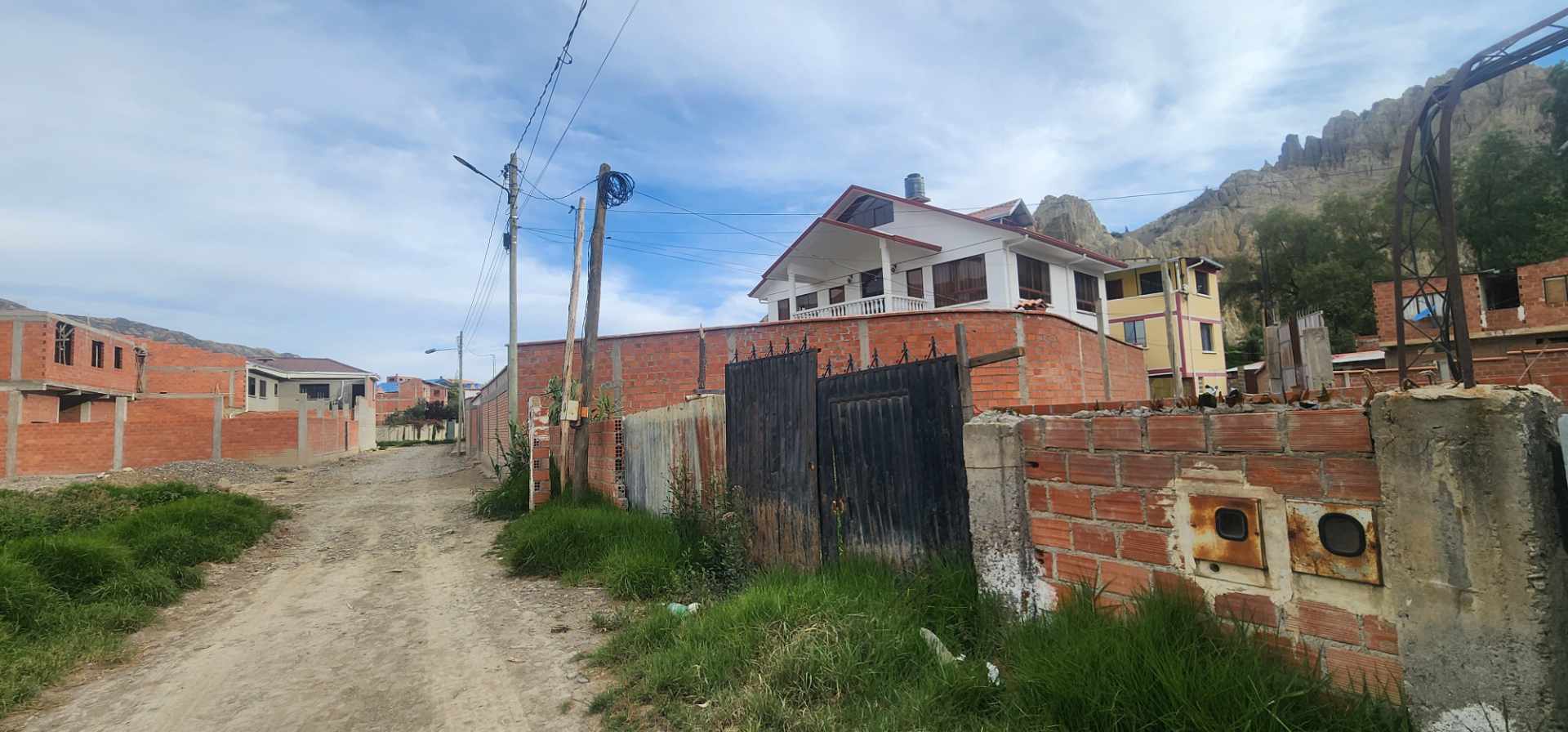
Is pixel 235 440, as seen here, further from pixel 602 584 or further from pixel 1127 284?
pixel 1127 284

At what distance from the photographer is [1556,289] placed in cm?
2381

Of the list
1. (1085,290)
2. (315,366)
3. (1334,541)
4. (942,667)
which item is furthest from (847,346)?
(315,366)

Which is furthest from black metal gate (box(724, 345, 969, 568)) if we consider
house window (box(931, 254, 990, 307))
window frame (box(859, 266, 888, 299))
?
window frame (box(859, 266, 888, 299))

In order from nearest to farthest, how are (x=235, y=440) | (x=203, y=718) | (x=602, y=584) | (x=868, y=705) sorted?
(x=868, y=705)
(x=203, y=718)
(x=602, y=584)
(x=235, y=440)

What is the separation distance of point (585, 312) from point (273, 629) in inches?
263

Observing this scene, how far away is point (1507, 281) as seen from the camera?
87.8 ft

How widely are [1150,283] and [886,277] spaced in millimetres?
15973

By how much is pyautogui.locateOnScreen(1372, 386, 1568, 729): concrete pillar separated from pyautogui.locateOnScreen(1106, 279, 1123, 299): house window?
31.8 metres

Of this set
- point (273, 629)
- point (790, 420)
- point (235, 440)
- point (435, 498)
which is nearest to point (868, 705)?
point (790, 420)

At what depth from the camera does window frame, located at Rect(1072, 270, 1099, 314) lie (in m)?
25.0

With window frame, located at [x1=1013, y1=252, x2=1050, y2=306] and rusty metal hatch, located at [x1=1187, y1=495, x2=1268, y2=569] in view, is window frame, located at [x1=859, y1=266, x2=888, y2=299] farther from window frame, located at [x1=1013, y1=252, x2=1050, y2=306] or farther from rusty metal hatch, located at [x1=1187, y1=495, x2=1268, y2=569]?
rusty metal hatch, located at [x1=1187, y1=495, x2=1268, y2=569]

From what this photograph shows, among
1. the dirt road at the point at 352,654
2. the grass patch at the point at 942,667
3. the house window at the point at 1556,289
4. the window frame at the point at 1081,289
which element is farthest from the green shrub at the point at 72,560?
the house window at the point at 1556,289

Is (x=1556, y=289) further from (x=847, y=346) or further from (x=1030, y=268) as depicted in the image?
(x=847, y=346)

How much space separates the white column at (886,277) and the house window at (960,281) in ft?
5.57
